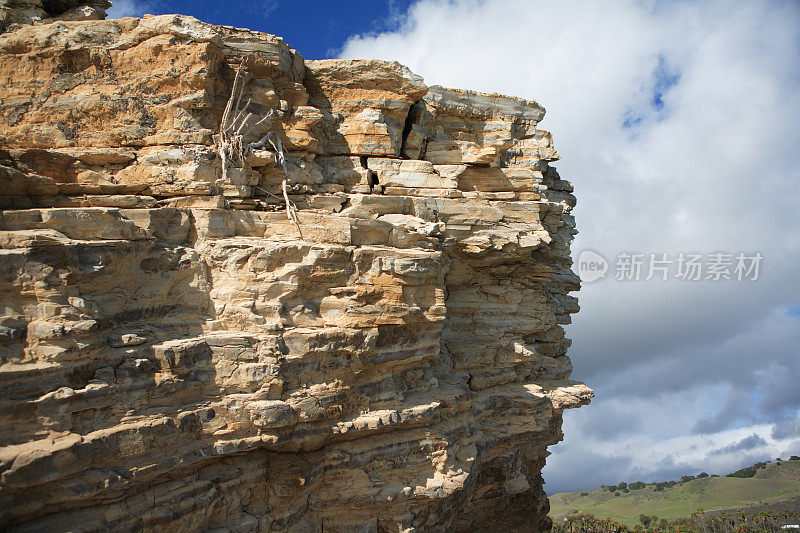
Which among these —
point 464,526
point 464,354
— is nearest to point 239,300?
point 464,354

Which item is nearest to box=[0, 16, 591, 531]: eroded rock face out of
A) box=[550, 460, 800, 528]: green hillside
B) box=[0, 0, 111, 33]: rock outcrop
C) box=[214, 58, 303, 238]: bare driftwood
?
box=[214, 58, 303, 238]: bare driftwood

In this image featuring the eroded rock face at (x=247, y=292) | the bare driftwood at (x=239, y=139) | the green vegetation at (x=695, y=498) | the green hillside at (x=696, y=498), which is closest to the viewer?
the eroded rock face at (x=247, y=292)

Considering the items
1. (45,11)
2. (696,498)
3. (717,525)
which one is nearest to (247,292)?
(45,11)

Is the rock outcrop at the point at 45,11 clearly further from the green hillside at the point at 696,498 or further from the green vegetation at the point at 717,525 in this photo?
the green hillside at the point at 696,498

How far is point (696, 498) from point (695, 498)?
0.90 ft

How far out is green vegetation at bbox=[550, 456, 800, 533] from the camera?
197 feet

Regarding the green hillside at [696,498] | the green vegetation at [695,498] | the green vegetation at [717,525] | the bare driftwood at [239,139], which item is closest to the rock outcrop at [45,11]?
the bare driftwood at [239,139]

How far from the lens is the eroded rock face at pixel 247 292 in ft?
32.6

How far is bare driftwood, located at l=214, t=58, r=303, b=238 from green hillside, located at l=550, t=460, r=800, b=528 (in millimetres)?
56496

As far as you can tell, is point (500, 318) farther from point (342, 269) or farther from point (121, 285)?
point (121, 285)

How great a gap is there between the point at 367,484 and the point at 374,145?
9948 millimetres

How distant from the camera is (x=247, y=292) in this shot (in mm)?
12047

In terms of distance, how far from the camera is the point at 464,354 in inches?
663

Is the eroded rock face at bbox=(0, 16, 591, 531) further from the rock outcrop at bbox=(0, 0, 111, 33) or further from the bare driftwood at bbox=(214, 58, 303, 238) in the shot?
the rock outcrop at bbox=(0, 0, 111, 33)
